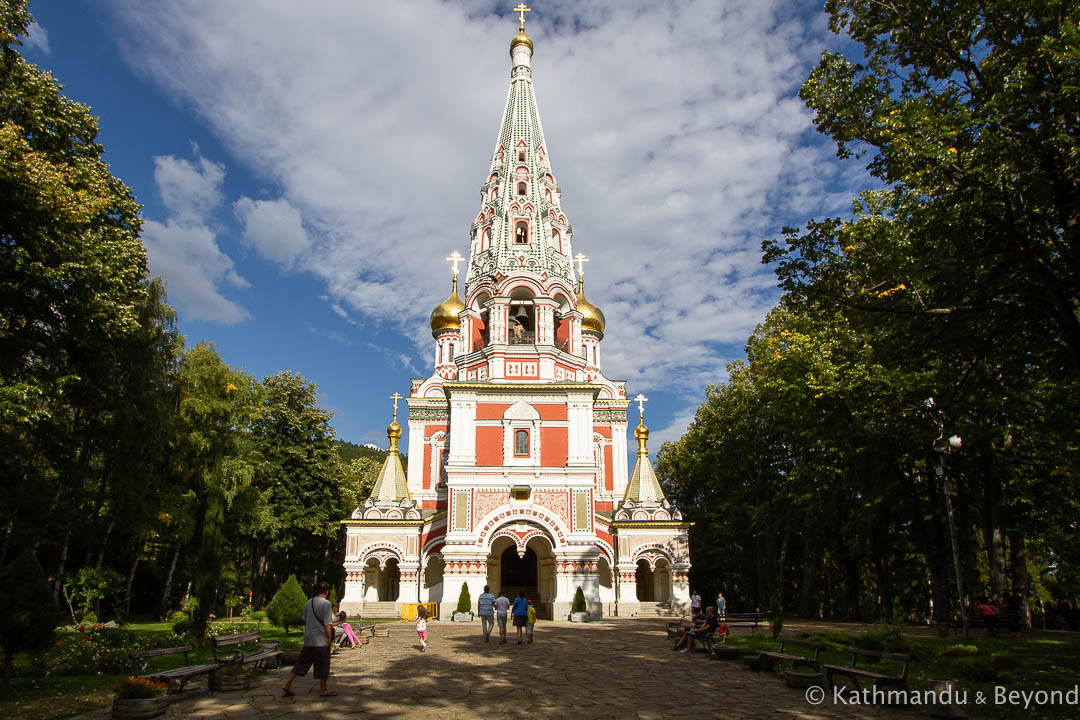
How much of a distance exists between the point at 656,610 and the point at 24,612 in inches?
921

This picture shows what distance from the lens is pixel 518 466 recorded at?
26.4 meters

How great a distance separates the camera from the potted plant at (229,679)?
9.00m

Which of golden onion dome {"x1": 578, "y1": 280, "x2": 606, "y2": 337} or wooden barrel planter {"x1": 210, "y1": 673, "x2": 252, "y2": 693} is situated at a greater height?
golden onion dome {"x1": 578, "y1": 280, "x2": 606, "y2": 337}

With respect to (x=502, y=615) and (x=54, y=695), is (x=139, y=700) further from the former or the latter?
(x=502, y=615)

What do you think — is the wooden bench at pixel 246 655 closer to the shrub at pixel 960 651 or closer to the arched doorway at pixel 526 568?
the shrub at pixel 960 651

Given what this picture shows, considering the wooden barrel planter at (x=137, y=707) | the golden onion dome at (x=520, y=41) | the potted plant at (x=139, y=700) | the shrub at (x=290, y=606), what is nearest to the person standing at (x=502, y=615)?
the shrub at (x=290, y=606)

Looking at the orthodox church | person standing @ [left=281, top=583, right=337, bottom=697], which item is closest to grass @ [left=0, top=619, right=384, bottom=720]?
person standing @ [left=281, top=583, right=337, bottom=697]

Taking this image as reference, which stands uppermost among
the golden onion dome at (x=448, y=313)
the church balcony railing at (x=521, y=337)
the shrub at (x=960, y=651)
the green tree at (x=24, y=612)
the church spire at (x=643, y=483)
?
the golden onion dome at (x=448, y=313)

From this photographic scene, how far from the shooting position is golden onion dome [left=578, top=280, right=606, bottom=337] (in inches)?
1427

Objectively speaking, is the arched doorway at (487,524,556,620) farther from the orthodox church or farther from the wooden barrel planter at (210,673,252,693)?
the wooden barrel planter at (210,673,252,693)

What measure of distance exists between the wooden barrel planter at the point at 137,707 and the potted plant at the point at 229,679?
179 cm

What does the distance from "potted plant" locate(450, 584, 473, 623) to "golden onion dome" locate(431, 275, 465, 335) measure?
50.6 ft

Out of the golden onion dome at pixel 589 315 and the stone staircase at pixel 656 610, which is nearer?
the stone staircase at pixel 656 610

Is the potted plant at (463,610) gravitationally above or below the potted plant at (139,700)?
below
